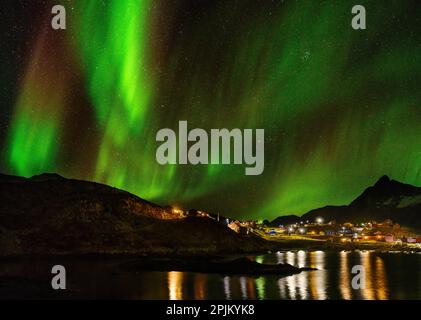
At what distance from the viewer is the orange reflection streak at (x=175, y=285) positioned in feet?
183

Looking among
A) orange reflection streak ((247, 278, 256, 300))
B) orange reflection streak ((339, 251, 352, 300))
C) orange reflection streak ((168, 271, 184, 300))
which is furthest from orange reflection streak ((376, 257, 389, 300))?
orange reflection streak ((168, 271, 184, 300))

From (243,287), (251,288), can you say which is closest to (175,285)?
(243,287)

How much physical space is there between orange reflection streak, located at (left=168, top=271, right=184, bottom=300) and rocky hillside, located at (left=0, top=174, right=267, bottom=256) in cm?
5584

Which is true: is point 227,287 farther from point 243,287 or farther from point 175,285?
point 175,285

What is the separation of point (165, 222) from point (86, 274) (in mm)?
78252

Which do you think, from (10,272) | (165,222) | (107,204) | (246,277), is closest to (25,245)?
(107,204)

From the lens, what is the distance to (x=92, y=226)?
144 m

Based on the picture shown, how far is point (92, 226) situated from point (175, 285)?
8323cm

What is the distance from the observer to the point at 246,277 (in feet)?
241

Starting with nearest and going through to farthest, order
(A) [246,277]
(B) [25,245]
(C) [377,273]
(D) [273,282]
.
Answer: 1. (D) [273,282]
2. (A) [246,277]
3. (C) [377,273]
4. (B) [25,245]

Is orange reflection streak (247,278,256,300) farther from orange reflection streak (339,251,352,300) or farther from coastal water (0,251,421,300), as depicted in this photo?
orange reflection streak (339,251,352,300)

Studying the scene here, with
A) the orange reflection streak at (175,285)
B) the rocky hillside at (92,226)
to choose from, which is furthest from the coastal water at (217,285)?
the rocky hillside at (92,226)

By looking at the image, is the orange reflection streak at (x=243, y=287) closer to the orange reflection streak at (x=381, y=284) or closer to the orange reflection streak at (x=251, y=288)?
the orange reflection streak at (x=251, y=288)
